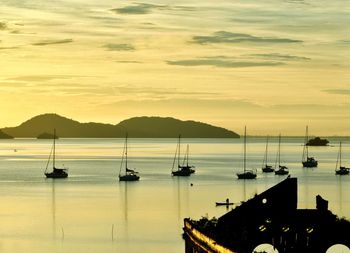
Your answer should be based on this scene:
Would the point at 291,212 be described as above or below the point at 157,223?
above

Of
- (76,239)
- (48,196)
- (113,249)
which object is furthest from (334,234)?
(48,196)

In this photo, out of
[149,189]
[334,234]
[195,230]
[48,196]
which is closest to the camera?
[334,234]

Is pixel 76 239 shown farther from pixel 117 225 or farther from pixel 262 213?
pixel 262 213

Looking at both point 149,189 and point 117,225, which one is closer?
point 117,225

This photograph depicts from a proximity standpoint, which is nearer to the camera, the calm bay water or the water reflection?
the calm bay water

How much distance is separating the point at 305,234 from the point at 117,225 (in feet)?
219

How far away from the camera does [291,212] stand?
1732 inches

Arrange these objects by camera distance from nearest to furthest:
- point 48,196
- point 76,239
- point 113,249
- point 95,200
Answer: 1. point 113,249
2. point 76,239
3. point 95,200
4. point 48,196

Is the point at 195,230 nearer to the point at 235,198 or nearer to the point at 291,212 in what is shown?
the point at 291,212

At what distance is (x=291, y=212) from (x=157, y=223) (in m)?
65.2

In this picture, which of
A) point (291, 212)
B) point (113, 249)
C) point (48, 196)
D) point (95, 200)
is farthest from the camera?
point (48, 196)

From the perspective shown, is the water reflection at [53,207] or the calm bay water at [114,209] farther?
the water reflection at [53,207]

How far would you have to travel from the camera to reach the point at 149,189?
172875 millimetres

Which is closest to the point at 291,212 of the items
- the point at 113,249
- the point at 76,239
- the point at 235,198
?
the point at 113,249
